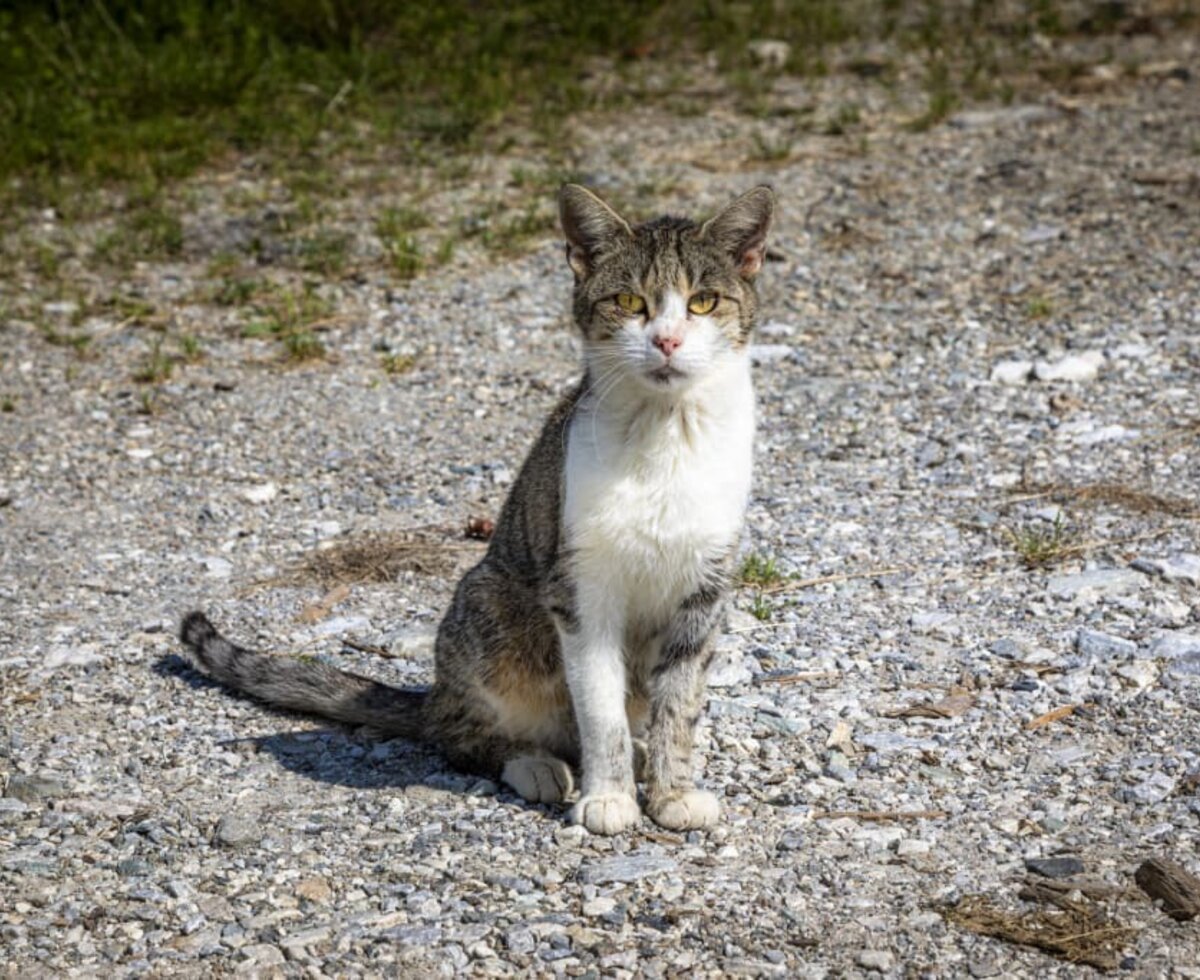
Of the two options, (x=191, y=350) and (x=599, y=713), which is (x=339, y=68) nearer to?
(x=191, y=350)

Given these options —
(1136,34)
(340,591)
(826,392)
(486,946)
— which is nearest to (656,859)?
(486,946)

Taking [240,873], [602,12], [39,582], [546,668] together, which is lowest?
[39,582]

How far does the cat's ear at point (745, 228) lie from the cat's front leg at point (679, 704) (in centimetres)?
104

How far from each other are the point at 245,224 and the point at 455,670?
6009 mm

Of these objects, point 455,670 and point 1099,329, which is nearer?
point 455,670

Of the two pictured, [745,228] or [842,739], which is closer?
[745,228]

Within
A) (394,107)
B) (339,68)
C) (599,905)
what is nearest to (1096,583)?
(599,905)

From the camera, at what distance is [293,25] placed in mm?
12531

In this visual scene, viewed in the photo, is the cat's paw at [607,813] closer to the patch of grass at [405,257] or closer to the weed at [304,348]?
the weed at [304,348]

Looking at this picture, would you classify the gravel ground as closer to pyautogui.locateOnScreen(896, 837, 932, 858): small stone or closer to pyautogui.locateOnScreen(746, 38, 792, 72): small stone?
pyautogui.locateOnScreen(896, 837, 932, 858): small stone

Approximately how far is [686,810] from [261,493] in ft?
11.7

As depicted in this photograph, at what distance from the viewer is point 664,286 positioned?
4629mm

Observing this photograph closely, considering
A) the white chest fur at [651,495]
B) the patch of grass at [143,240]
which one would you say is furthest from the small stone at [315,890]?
the patch of grass at [143,240]

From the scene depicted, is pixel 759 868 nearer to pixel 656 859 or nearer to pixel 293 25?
pixel 656 859
